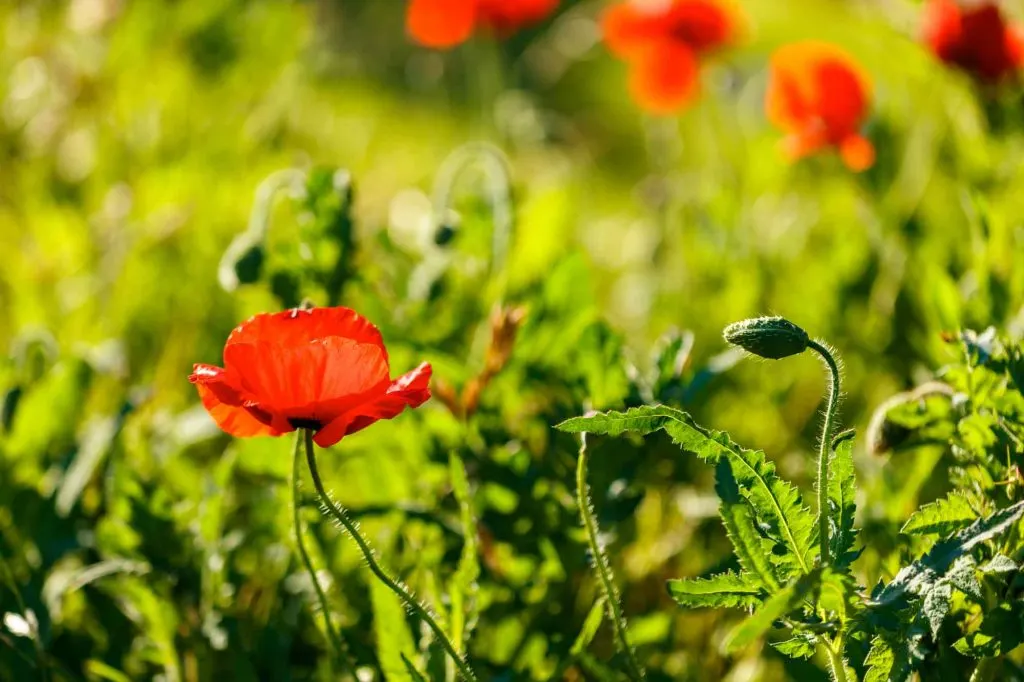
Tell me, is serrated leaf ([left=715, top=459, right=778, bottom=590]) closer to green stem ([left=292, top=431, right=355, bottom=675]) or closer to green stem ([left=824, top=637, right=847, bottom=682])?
green stem ([left=824, top=637, right=847, bottom=682])

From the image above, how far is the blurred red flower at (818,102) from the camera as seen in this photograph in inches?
72.3

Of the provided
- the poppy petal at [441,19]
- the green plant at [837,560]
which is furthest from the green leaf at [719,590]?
the poppy petal at [441,19]

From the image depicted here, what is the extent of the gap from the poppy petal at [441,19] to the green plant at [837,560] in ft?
5.25

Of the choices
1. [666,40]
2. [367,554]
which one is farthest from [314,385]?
[666,40]

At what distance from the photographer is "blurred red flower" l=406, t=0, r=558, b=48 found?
235 centimetres

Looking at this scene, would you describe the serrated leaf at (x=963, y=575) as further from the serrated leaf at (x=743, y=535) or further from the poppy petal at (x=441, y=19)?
the poppy petal at (x=441, y=19)

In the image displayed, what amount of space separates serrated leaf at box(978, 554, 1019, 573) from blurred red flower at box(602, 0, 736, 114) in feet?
5.10

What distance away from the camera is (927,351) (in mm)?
1564

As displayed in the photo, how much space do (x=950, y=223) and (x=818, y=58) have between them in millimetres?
345

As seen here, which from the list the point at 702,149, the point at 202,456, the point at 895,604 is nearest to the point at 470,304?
the point at 202,456

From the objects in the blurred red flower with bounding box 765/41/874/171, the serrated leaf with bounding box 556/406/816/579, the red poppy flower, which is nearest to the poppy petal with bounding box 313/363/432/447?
Result: the red poppy flower

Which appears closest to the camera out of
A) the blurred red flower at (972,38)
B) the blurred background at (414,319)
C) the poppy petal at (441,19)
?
the blurred background at (414,319)

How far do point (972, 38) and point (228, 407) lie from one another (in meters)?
1.27

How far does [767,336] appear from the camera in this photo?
867mm
